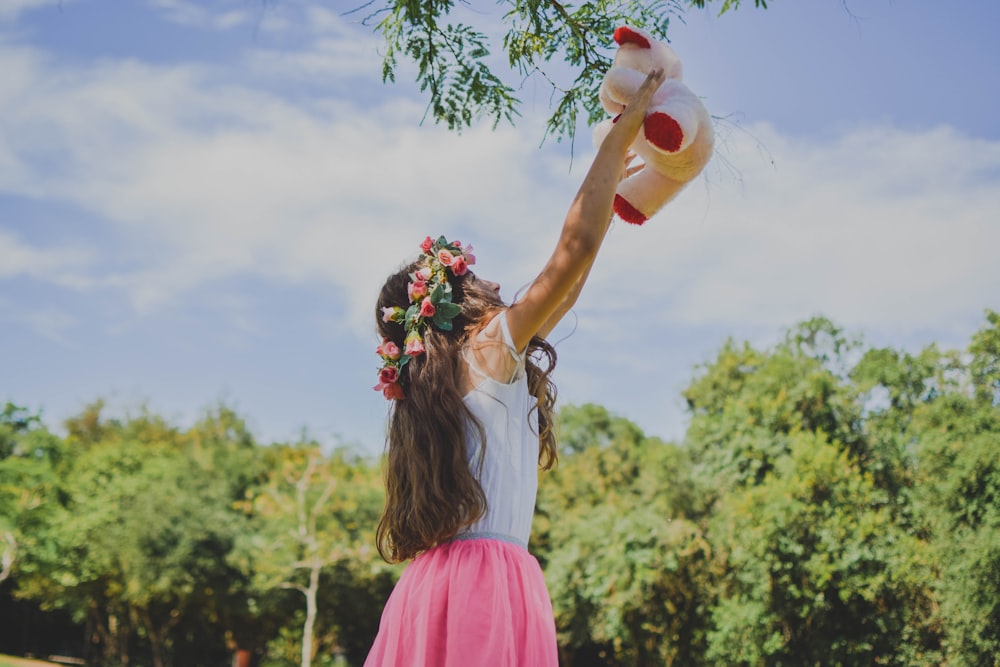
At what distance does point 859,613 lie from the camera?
13.6 metres

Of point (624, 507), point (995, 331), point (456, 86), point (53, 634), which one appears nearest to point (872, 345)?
point (995, 331)

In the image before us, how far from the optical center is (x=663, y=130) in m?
1.87

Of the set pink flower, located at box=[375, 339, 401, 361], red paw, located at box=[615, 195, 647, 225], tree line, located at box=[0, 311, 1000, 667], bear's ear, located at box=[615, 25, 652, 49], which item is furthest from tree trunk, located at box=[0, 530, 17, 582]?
bear's ear, located at box=[615, 25, 652, 49]

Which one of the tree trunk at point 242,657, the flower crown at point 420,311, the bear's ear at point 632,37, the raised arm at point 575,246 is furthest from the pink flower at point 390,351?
the tree trunk at point 242,657

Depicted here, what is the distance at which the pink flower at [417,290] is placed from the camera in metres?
1.93

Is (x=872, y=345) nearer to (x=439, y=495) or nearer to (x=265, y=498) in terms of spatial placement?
(x=265, y=498)

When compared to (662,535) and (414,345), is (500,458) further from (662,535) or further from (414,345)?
(662,535)

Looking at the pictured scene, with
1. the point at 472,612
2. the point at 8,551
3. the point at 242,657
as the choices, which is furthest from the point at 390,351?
the point at 242,657

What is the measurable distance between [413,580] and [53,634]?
27.1 meters

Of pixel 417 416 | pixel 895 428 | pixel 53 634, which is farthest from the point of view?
pixel 53 634

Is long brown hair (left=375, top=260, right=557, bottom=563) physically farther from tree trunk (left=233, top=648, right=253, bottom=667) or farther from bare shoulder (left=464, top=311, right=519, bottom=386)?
tree trunk (left=233, top=648, right=253, bottom=667)

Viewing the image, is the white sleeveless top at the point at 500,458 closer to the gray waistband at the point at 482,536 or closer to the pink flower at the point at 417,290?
the gray waistband at the point at 482,536

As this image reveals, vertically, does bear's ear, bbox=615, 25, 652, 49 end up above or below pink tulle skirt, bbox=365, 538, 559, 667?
above

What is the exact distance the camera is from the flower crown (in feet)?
6.16
